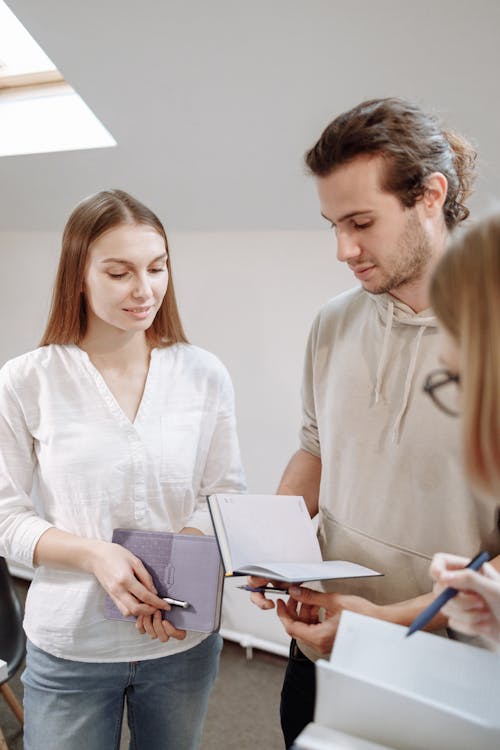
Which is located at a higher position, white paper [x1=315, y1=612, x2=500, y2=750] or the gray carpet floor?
white paper [x1=315, y1=612, x2=500, y2=750]

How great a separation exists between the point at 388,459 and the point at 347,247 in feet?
1.27

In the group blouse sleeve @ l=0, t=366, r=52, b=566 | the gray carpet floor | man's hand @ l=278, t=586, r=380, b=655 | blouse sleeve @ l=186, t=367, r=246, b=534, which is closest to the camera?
man's hand @ l=278, t=586, r=380, b=655

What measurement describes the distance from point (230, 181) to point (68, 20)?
28.6 inches

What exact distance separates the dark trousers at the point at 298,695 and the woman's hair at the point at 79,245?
2.66 ft

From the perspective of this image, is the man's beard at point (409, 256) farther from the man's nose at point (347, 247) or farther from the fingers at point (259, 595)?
the fingers at point (259, 595)

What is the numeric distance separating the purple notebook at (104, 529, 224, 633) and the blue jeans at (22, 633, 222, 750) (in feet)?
0.46

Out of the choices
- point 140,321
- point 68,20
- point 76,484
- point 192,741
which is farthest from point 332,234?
point 192,741

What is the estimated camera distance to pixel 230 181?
2.39 metres

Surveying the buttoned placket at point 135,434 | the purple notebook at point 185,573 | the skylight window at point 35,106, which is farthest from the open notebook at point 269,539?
the skylight window at point 35,106

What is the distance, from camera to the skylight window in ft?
8.02

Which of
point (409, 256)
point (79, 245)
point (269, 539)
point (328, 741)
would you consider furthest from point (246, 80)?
point (328, 741)

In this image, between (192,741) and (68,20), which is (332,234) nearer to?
(68,20)

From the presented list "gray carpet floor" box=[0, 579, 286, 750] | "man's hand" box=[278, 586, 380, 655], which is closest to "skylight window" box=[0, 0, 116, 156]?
"man's hand" box=[278, 586, 380, 655]

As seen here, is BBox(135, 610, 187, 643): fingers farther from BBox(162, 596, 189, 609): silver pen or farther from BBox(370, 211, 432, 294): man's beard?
BBox(370, 211, 432, 294): man's beard
